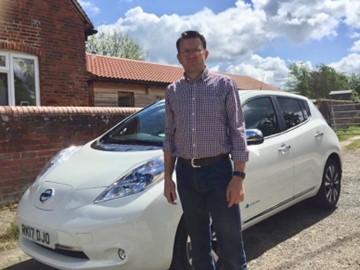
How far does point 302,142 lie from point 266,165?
944 mm

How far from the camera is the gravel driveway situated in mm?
4312

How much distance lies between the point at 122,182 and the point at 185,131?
848mm

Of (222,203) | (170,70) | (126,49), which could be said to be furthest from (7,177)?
(126,49)

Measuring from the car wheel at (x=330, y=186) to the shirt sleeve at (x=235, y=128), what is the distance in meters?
3.23

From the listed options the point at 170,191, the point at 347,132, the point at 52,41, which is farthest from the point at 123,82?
the point at 170,191

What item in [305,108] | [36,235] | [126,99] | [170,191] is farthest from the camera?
[126,99]

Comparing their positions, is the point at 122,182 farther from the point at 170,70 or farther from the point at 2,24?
the point at 170,70

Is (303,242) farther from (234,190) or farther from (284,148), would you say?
(234,190)

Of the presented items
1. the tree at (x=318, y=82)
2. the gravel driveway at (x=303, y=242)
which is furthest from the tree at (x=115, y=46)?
the gravel driveway at (x=303, y=242)

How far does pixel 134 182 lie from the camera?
360 cm

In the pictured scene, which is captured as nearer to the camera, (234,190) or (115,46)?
(234,190)

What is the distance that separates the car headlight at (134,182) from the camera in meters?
3.54

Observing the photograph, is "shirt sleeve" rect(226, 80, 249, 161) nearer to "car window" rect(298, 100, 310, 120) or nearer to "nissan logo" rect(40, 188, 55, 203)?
"nissan logo" rect(40, 188, 55, 203)

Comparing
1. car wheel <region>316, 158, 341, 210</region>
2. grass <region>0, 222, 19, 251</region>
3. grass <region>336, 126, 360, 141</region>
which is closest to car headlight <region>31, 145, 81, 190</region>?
grass <region>0, 222, 19, 251</region>
